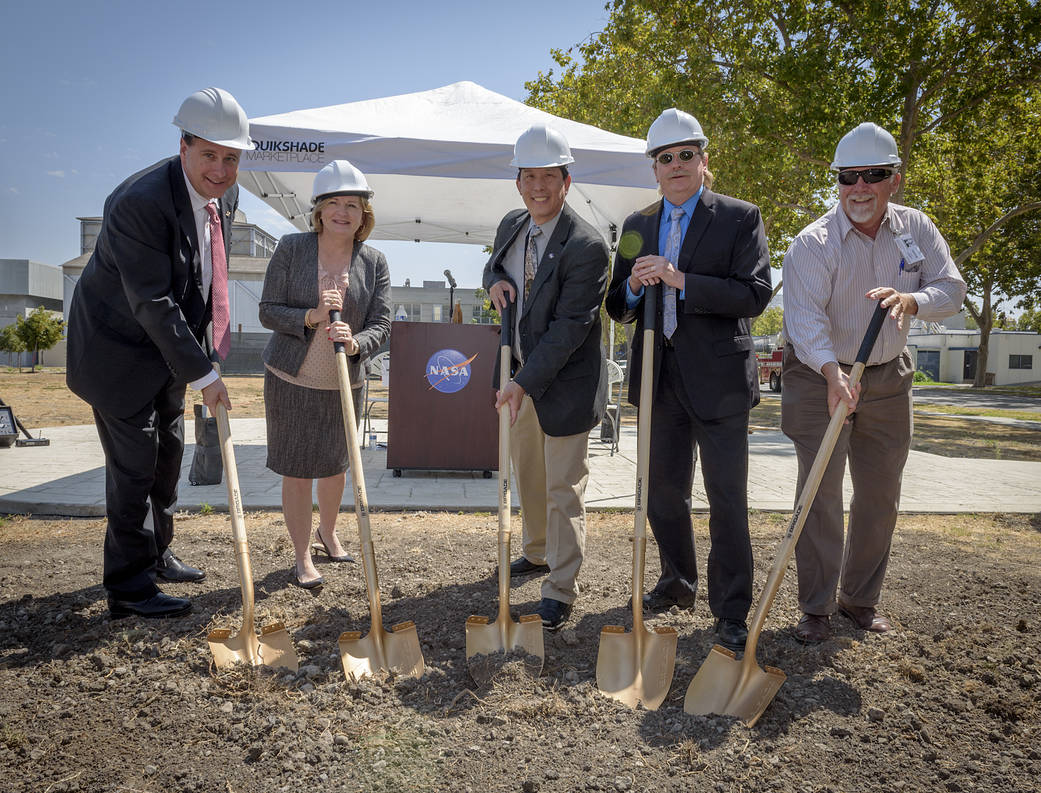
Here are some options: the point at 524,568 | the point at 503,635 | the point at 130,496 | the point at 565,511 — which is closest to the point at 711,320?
the point at 565,511

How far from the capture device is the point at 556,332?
310 centimetres

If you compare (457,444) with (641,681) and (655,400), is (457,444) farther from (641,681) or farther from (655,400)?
(641,681)

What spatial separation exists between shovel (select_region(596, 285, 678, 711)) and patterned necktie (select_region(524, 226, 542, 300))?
618 millimetres

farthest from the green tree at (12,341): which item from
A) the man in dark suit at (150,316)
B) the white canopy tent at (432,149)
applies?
the man in dark suit at (150,316)

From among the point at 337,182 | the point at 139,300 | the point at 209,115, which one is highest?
the point at 209,115

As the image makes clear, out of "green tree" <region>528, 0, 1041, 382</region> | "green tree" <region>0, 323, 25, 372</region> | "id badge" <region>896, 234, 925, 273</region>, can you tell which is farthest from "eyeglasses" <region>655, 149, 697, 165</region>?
"green tree" <region>0, 323, 25, 372</region>

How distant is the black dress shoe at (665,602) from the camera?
3432 mm

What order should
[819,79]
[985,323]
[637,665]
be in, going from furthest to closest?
[985,323]
[819,79]
[637,665]

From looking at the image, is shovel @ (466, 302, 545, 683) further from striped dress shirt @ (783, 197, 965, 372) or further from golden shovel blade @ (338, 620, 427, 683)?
striped dress shirt @ (783, 197, 965, 372)

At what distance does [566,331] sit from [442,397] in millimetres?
3294

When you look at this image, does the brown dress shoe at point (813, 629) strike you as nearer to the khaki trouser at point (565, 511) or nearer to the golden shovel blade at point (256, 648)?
the khaki trouser at point (565, 511)

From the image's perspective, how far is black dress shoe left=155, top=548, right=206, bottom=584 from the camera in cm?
374

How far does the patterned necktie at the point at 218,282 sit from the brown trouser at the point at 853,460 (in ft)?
8.42

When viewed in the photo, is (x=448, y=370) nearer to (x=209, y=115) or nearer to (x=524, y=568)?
(x=524, y=568)
